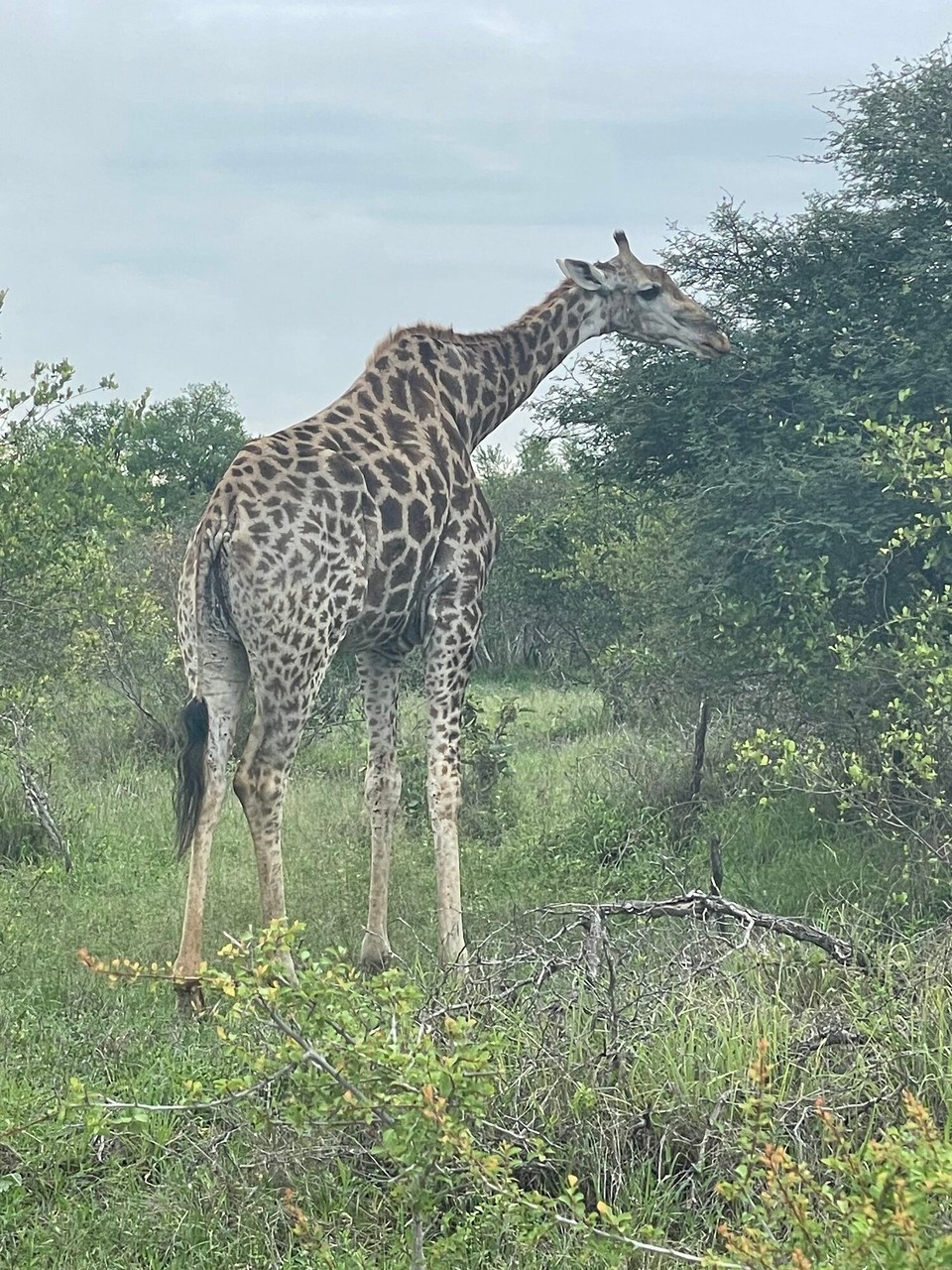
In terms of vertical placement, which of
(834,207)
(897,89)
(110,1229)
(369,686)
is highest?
(897,89)

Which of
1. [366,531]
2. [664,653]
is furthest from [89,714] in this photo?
[366,531]

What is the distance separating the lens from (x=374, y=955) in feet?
21.0

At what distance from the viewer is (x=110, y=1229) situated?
12.1ft

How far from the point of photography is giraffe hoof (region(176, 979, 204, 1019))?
534 centimetres

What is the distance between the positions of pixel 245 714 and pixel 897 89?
6603 mm

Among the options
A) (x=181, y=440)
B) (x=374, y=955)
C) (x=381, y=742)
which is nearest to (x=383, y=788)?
(x=381, y=742)

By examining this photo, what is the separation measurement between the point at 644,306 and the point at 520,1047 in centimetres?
455

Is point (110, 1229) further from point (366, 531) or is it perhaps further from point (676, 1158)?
point (366, 531)

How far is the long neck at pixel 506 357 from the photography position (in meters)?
7.11

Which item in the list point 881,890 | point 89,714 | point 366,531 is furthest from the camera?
point 89,714

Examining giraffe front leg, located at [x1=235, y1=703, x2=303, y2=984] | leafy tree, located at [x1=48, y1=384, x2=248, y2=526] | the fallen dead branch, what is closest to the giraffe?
giraffe front leg, located at [x1=235, y1=703, x2=303, y2=984]

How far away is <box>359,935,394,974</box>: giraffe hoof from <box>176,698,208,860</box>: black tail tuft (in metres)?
1.05

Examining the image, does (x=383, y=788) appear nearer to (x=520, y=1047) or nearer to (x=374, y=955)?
(x=374, y=955)

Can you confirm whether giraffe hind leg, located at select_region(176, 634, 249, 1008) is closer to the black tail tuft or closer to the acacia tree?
the black tail tuft
